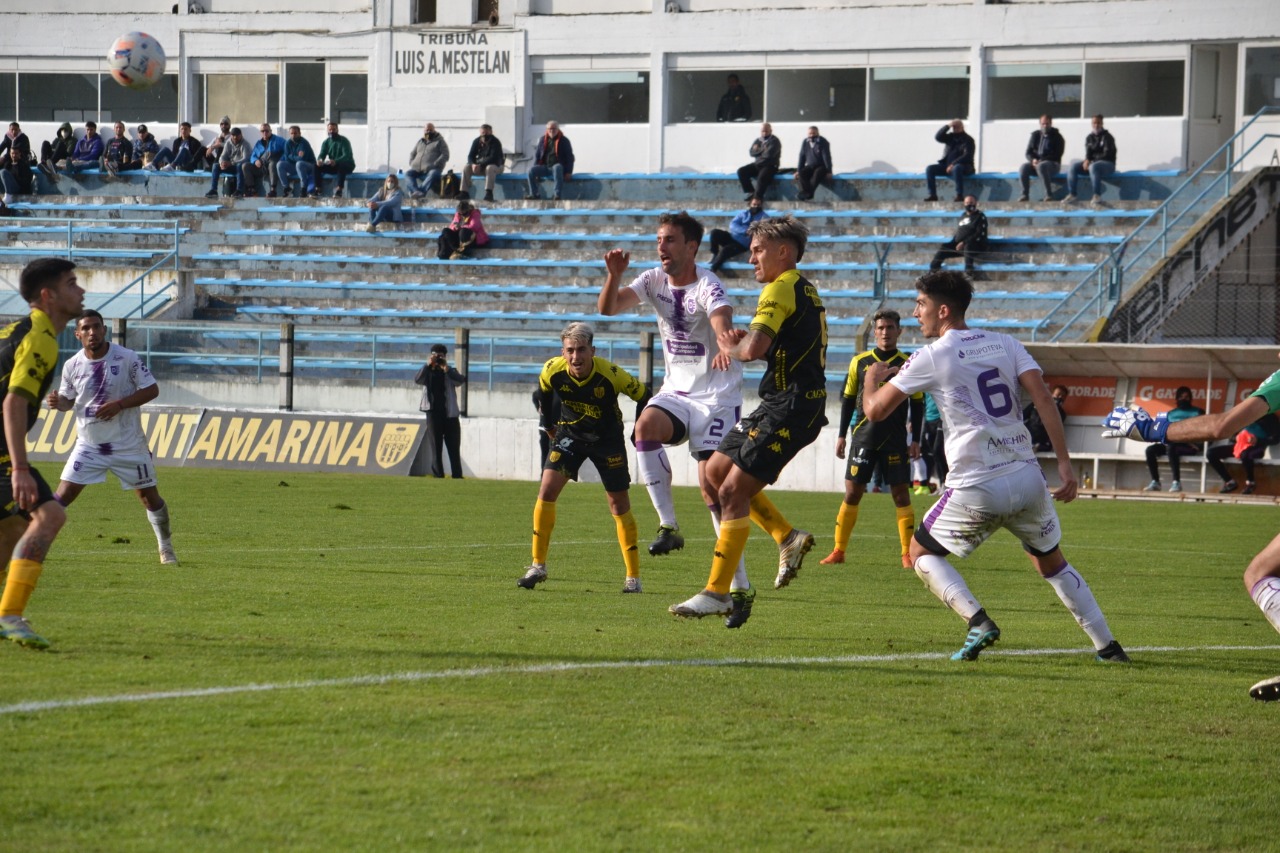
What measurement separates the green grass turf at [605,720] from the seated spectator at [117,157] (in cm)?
2873

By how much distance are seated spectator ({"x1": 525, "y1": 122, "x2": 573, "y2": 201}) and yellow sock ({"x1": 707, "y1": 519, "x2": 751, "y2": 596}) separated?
2687cm

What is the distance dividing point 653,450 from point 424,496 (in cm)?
943

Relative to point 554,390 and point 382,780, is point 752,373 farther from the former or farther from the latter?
point 382,780

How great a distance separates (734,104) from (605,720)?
31236mm

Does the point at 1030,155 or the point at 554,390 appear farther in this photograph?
the point at 1030,155

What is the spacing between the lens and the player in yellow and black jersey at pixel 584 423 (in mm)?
11430

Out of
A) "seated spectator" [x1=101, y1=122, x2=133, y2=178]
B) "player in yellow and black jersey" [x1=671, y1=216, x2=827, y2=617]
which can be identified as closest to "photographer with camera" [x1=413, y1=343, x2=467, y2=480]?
"player in yellow and black jersey" [x1=671, y1=216, x2=827, y2=617]

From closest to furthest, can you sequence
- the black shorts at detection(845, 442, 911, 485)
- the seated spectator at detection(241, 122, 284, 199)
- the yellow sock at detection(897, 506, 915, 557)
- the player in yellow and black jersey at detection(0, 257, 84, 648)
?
the player in yellow and black jersey at detection(0, 257, 84, 648), the yellow sock at detection(897, 506, 915, 557), the black shorts at detection(845, 442, 911, 485), the seated spectator at detection(241, 122, 284, 199)

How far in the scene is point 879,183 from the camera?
110 ft

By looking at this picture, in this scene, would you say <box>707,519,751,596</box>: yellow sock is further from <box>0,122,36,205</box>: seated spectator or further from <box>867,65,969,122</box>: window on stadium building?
<box>0,122,36,205</box>: seated spectator

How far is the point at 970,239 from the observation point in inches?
1145

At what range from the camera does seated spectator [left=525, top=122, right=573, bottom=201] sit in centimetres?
A: 3500

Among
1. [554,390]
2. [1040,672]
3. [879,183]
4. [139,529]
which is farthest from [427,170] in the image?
[1040,672]

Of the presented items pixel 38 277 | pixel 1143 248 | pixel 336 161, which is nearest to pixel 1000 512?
pixel 38 277
